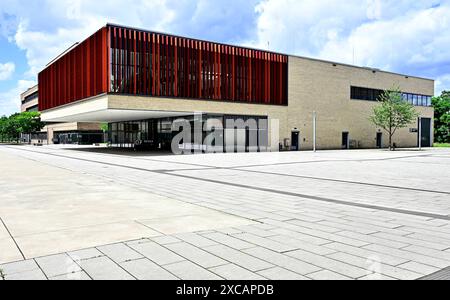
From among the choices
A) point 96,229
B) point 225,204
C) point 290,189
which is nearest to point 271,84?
point 290,189

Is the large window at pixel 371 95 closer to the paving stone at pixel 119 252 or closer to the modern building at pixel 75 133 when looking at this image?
the paving stone at pixel 119 252

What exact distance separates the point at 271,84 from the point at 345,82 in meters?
13.5

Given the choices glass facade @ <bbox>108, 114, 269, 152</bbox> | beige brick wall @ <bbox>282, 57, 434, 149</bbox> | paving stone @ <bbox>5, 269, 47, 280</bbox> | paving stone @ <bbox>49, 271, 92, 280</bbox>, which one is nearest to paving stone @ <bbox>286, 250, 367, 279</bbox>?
paving stone @ <bbox>49, 271, 92, 280</bbox>

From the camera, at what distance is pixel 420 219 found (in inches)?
301

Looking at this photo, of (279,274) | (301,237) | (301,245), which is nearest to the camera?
(279,274)

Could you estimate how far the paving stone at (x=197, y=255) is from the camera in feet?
15.7

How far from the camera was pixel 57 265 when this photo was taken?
468cm

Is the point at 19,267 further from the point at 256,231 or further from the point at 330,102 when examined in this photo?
the point at 330,102

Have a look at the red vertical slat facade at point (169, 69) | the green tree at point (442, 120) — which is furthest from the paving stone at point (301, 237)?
the green tree at point (442, 120)

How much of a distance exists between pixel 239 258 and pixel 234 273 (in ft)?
1.89

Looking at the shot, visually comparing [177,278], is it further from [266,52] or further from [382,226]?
[266,52]

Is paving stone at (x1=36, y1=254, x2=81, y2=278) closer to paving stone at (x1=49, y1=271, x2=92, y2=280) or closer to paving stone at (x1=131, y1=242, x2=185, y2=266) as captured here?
paving stone at (x1=49, y1=271, x2=92, y2=280)

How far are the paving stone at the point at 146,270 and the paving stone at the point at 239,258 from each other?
903mm

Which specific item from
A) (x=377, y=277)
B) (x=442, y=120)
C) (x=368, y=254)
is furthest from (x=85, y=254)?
(x=442, y=120)
